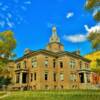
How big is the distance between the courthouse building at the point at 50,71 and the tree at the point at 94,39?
3386 cm

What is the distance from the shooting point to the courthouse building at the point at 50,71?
62125mm

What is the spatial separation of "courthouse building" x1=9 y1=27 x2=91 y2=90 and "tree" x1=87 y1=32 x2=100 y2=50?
33.9 m

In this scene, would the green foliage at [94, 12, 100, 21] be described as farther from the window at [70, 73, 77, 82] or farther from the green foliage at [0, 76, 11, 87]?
the window at [70, 73, 77, 82]

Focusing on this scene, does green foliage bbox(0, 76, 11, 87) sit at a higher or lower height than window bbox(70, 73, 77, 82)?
lower

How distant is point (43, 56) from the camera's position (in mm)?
62656

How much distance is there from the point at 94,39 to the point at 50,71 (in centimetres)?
3615

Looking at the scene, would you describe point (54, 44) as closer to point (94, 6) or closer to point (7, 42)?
point (7, 42)

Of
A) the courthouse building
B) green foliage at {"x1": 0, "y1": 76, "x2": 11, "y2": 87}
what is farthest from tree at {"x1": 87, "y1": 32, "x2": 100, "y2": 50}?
green foliage at {"x1": 0, "y1": 76, "x2": 11, "y2": 87}

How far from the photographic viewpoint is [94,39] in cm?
2800

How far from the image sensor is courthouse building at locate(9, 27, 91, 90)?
62125mm

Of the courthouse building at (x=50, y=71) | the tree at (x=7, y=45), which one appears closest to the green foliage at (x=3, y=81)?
the courthouse building at (x=50, y=71)

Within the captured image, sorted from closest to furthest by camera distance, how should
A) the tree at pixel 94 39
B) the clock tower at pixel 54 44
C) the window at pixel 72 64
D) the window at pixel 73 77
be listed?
1. the tree at pixel 94 39
2. the window at pixel 73 77
3. the window at pixel 72 64
4. the clock tower at pixel 54 44

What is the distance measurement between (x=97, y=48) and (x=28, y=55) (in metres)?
38.3

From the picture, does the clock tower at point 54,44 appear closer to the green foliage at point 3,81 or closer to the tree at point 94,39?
the green foliage at point 3,81
